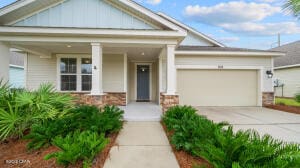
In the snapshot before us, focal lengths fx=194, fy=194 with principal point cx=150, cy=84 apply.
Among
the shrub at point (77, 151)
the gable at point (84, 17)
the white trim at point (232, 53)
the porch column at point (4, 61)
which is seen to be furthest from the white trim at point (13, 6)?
the white trim at point (232, 53)

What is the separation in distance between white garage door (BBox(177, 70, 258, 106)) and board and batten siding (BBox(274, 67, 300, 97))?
7426 mm

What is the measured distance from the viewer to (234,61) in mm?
11391

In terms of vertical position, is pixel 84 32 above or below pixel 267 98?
above

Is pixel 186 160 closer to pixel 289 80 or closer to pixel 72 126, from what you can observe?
pixel 72 126

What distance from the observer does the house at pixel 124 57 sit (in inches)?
293

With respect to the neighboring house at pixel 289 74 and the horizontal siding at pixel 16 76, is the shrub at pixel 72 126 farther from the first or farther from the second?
the horizontal siding at pixel 16 76

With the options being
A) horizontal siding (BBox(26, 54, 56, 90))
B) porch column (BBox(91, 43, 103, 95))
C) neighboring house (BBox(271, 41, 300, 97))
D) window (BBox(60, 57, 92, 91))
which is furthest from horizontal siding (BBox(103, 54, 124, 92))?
neighboring house (BBox(271, 41, 300, 97))

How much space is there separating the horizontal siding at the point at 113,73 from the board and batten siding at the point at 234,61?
10.7 ft

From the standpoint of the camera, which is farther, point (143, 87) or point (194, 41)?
point (194, 41)

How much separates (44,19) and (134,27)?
11.7 feet

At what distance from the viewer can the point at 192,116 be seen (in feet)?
18.7

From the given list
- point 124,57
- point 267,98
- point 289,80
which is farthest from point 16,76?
point 289,80

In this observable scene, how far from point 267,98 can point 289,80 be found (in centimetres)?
822

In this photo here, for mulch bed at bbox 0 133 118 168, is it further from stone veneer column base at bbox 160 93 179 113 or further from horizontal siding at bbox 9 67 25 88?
horizontal siding at bbox 9 67 25 88
